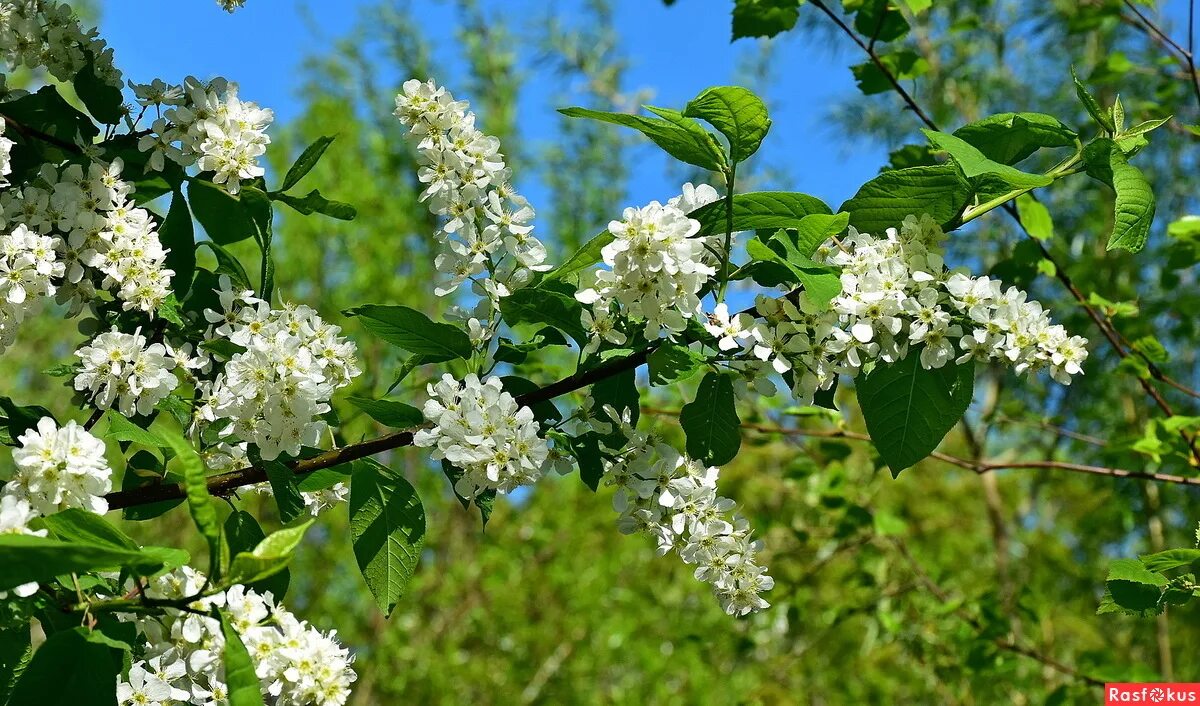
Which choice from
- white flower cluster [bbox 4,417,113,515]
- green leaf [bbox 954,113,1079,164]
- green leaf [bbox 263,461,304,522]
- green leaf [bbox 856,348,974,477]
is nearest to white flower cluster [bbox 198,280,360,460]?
green leaf [bbox 263,461,304,522]

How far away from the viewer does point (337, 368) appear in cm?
102

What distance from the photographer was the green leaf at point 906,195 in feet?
3.08

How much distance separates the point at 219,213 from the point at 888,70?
1060 mm

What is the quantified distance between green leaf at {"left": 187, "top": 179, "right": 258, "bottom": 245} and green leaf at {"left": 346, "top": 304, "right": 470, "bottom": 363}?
260 millimetres

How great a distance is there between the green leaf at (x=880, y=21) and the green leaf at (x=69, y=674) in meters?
1.32

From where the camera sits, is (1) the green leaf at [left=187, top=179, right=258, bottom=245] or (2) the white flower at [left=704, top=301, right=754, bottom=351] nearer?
(2) the white flower at [left=704, top=301, right=754, bottom=351]

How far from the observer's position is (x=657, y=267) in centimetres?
85

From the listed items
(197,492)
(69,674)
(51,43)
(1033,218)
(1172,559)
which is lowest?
(69,674)

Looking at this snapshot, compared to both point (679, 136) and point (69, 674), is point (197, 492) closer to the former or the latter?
point (69, 674)

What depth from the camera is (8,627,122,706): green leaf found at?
2.54 ft

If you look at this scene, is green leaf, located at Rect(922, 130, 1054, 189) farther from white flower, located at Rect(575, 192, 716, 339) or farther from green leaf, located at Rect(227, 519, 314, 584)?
green leaf, located at Rect(227, 519, 314, 584)

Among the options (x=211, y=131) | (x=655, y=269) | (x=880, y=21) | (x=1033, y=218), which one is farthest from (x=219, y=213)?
(x=1033, y=218)

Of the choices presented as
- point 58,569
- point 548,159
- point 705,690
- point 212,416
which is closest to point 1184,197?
point 705,690

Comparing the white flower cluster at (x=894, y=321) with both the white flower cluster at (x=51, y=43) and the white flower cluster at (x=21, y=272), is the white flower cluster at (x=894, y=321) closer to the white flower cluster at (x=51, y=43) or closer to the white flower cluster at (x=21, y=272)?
the white flower cluster at (x=21, y=272)
